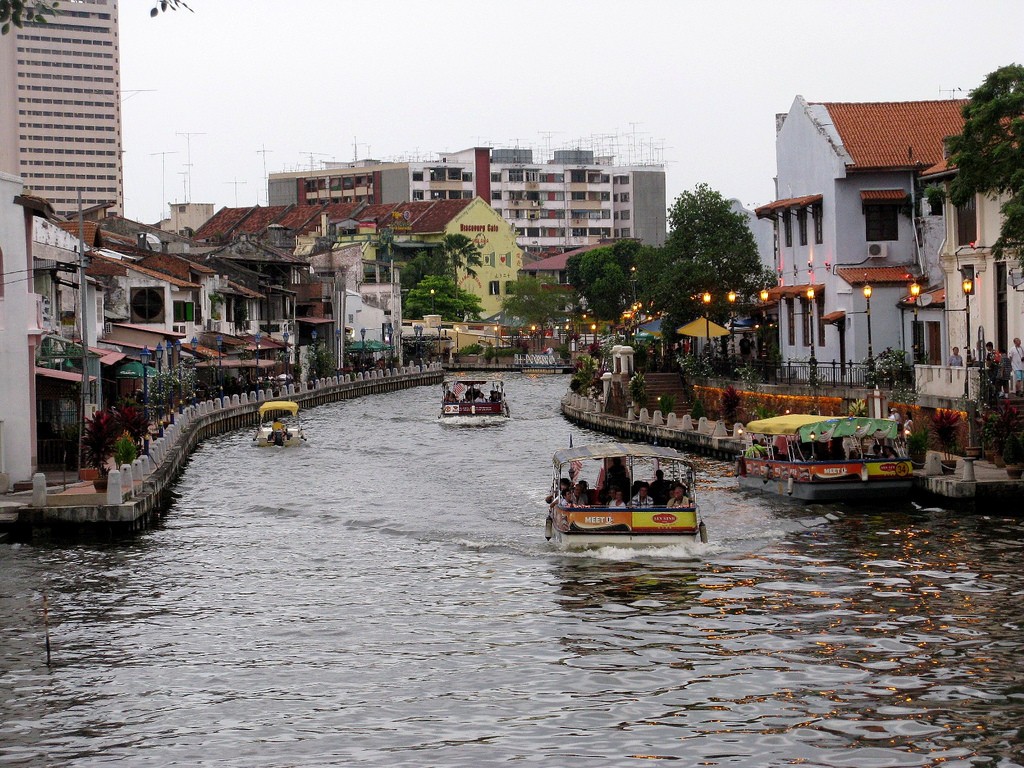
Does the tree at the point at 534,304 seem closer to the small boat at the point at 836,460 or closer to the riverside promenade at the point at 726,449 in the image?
the riverside promenade at the point at 726,449

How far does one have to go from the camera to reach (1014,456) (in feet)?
123

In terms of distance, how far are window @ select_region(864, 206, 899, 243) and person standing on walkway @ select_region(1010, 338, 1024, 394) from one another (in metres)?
16.2

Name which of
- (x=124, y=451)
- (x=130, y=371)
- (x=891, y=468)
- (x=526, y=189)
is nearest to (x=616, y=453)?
(x=891, y=468)

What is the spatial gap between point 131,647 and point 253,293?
7654 cm

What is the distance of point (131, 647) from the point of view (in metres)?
25.2

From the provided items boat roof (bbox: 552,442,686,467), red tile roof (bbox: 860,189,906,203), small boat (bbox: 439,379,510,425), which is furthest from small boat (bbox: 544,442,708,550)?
small boat (bbox: 439,379,510,425)

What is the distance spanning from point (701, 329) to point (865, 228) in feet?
40.2

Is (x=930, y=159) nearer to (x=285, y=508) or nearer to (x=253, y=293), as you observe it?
(x=285, y=508)

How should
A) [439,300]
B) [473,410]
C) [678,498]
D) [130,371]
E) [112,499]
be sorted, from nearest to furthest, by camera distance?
[678,498] < [112,499] < [130,371] < [473,410] < [439,300]

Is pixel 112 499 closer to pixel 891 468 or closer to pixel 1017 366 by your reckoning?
pixel 891 468

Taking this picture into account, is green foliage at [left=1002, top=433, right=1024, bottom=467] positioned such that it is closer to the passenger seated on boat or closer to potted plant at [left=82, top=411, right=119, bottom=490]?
the passenger seated on boat

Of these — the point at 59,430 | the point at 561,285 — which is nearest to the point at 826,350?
the point at 59,430

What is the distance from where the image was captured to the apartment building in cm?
18575

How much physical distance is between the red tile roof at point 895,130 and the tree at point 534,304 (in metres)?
83.4
